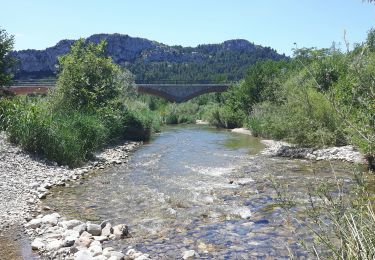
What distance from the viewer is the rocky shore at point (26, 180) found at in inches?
430

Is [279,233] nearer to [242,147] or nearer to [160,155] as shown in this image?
[160,155]

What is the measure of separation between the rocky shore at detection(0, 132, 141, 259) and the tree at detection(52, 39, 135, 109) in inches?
266

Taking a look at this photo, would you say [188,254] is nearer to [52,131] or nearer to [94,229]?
[94,229]

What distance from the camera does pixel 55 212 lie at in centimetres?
1148

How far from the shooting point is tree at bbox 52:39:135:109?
86.7ft

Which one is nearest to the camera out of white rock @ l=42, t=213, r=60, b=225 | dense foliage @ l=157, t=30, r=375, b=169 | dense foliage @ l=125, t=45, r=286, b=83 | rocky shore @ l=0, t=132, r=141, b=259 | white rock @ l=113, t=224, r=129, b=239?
dense foliage @ l=157, t=30, r=375, b=169

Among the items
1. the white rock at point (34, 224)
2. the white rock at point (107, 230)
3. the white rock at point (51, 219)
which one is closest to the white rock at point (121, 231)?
the white rock at point (107, 230)

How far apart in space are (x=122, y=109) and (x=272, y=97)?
18.1 m

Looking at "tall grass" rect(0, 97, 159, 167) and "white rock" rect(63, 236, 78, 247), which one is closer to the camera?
"white rock" rect(63, 236, 78, 247)

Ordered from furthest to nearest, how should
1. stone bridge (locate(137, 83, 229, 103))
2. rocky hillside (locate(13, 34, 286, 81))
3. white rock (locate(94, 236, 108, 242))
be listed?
rocky hillside (locate(13, 34, 286, 81)) < stone bridge (locate(137, 83, 229, 103)) < white rock (locate(94, 236, 108, 242))

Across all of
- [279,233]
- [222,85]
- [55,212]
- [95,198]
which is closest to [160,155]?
[95,198]

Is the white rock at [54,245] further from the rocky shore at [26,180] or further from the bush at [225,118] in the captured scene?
the bush at [225,118]

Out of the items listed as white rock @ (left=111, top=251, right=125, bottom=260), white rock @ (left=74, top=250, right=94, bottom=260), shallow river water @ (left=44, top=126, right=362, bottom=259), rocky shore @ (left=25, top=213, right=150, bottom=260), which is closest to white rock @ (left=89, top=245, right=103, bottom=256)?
rocky shore @ (left=25, top=213, right=150, bottom=260)

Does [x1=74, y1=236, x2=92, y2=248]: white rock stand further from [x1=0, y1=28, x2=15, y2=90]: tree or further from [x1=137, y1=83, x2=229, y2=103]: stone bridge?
[x1=137, y1=83, x2=229, y2=103]: stone bridge
